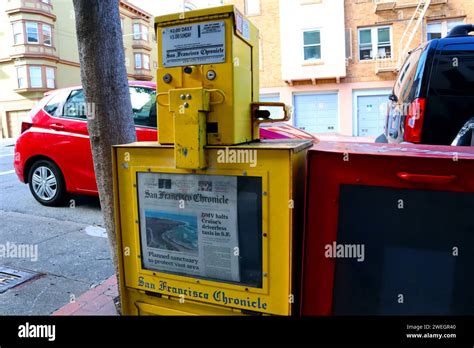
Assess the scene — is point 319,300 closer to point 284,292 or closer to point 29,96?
point 284,292

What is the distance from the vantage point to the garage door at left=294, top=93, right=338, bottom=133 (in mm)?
20656

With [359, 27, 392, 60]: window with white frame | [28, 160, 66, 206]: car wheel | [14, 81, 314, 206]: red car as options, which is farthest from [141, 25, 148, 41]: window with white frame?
[28, 160, 66, 206]: car wheel

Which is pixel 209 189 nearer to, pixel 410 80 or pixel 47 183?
pixel 410 80

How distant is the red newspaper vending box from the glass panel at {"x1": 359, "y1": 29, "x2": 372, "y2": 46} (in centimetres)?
2023

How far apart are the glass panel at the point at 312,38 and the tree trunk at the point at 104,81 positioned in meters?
19.1

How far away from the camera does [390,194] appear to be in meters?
1.71

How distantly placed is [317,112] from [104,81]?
63.1ft

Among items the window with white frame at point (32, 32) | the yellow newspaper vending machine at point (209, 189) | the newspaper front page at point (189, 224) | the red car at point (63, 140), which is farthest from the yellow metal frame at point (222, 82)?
the window with white frame at point (32, 32)

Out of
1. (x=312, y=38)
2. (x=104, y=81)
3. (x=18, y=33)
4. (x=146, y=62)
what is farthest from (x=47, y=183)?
(x=146, y=62)

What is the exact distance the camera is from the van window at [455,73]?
13.1 ft

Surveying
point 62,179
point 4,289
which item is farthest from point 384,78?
point 4,289

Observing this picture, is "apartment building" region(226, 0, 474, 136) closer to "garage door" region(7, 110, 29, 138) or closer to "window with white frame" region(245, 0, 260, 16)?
"window with white frame" region(245, 0, 260, 16)

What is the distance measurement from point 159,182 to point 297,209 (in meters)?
0.73

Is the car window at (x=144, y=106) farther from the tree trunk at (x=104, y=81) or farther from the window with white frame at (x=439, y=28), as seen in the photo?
the window with white frame at (x=439, y=28)
